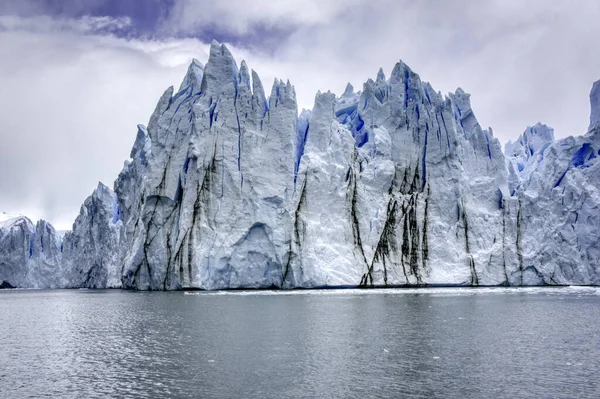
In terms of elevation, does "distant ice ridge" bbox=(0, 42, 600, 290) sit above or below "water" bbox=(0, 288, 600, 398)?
above

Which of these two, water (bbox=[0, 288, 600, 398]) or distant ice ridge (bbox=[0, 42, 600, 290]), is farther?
distant ice ridge (bbox=[0, 42, 600, 290])

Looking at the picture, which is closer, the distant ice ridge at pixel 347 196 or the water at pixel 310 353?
the water at pixel 310 353

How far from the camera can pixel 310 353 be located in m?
12.3

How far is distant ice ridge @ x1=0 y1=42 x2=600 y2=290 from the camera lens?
33.9 metres

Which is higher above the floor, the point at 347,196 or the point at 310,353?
the point at 347,196

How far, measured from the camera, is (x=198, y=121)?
35.8 meters

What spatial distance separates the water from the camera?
939 centimetres

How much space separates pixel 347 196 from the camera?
3606 cm

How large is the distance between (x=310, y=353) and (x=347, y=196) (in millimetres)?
24257

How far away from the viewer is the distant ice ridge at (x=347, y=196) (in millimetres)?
33875

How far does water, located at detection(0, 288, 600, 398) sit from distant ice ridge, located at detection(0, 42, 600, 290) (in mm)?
12667

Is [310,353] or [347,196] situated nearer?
[310,353]

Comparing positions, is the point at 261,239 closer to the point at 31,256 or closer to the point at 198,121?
the point at 198,121

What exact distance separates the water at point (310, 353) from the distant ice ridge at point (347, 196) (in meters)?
12.7
